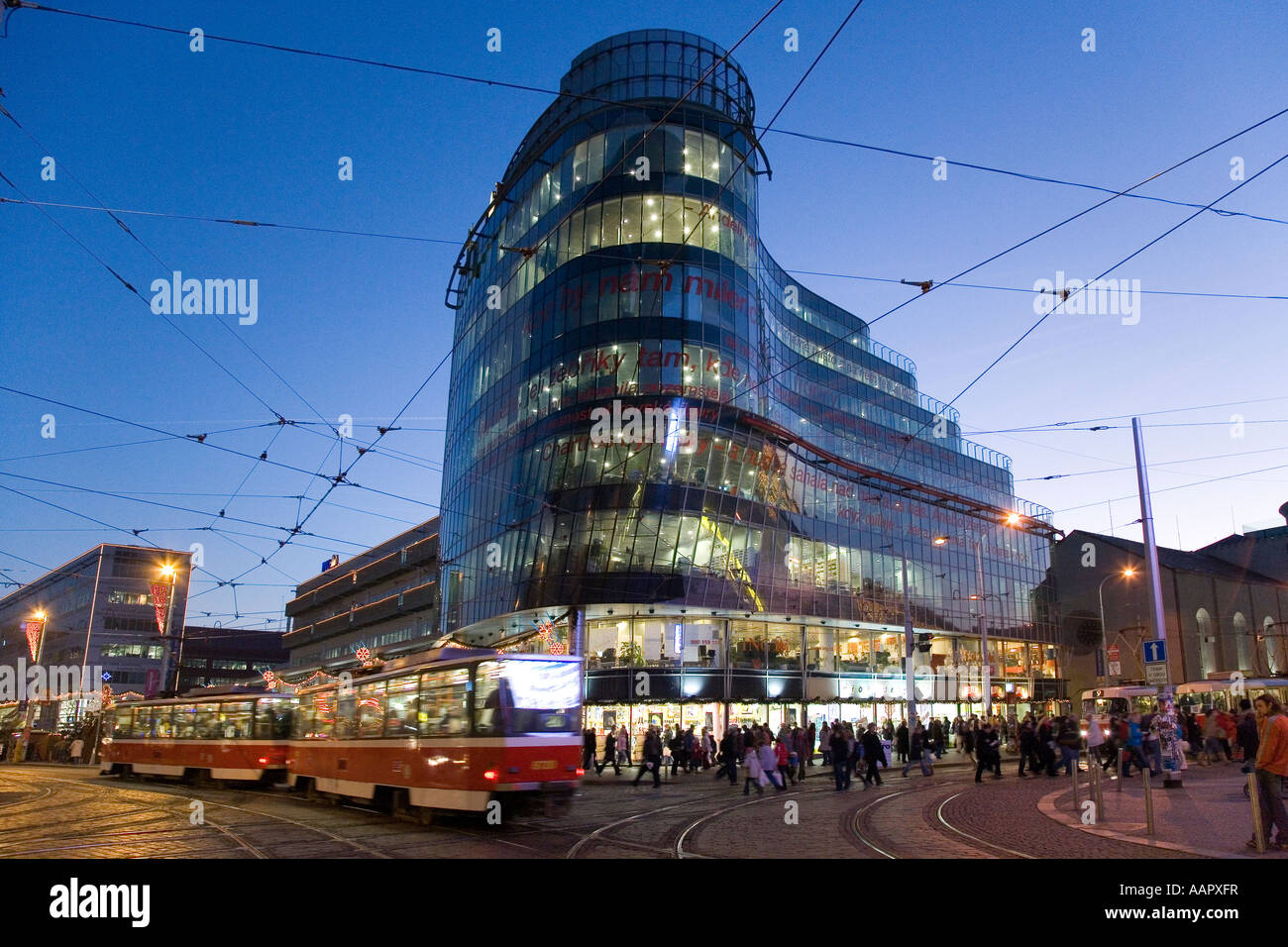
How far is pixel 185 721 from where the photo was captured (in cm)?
2947

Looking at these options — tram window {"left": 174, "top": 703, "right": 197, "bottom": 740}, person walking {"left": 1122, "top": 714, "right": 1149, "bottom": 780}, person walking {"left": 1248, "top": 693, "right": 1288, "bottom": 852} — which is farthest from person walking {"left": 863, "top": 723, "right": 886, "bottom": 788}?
tram window {"left": 174, "top": 703, "right": 197, "bottom": 740}

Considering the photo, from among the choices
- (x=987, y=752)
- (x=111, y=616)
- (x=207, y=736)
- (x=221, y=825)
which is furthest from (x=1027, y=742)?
(x=111, y=616)

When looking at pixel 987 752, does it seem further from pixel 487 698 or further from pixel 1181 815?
pixel 487 698

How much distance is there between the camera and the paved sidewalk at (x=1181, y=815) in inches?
454

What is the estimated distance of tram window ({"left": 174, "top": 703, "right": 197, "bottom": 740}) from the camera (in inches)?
1143

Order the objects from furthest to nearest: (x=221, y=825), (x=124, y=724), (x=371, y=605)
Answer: (x=371, y=605) → (x=124, y=724) → (x=221, y=825)

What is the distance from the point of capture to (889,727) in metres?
38.2

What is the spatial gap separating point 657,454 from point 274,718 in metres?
19.9

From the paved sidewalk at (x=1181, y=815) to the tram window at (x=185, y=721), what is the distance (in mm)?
25015

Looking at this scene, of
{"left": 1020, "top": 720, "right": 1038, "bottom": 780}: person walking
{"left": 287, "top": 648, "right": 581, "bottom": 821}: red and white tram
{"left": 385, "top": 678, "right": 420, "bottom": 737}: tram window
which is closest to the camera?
{"left": 287, "top": 648, "right": 581, "bottom": 821}: red and white tram

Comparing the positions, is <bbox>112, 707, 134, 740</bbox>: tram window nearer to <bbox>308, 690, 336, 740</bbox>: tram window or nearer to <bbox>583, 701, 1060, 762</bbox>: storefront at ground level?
<bbox>308, 690, 336, 740</bbox>: tram window

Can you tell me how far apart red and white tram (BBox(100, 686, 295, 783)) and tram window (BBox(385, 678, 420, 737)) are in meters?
9.01

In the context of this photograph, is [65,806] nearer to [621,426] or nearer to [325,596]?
[621,426]
